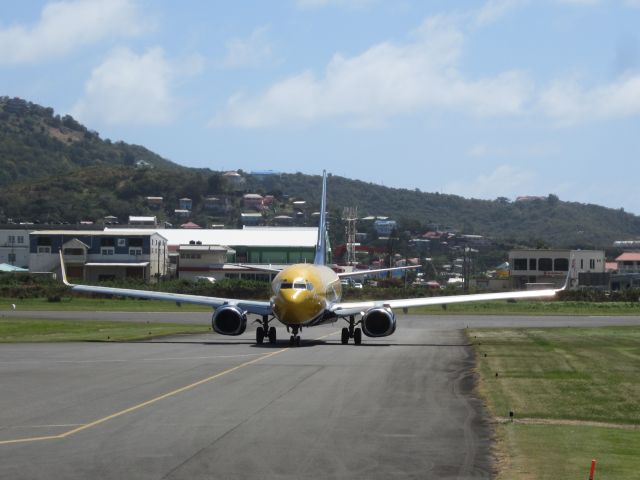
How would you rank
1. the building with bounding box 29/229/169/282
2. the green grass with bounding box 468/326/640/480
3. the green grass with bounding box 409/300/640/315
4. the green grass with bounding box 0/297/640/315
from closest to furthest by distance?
the green grass with bounding box 468/326/640/480 < the green grass with bounding box 0/297/640/315 < the green grass with bounding box 409/300/640/315 < the building with bounding box 29/229/169/282

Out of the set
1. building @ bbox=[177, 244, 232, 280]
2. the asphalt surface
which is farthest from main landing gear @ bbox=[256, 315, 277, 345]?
building @ bbox=[177, 244, 232, 280]

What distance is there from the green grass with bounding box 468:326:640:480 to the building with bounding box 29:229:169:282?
93.2m

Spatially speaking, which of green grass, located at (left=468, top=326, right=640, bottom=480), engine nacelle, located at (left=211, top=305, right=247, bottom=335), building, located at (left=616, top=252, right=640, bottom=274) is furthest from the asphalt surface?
building, located at (left=616, top=252, right=640, bottom=274)

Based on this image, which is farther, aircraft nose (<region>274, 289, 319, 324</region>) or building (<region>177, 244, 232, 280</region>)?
building (<region>177, 244, 232, 280</region>)

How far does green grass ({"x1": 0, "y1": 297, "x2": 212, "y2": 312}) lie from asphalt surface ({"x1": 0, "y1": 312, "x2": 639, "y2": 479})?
1891 inches

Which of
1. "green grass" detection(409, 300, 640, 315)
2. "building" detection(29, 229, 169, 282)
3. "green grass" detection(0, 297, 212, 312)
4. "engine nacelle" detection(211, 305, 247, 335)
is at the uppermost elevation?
"building" detection(29, 229, 169, 282)

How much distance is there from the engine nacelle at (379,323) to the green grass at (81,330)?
1178 cm

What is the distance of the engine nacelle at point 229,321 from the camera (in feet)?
157

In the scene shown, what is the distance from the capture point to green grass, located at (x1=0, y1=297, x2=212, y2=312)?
90000 mm

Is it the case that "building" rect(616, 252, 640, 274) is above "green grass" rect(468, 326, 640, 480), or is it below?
above

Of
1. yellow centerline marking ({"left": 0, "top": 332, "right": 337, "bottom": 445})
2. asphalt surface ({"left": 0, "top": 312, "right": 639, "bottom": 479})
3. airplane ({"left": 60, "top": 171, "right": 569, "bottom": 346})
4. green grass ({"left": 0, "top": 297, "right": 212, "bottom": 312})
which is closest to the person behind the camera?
asphalt surface ({"left": 0, "top": 312, "right": 639, "bottom": 479})

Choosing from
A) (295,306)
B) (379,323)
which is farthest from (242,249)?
(295,306)

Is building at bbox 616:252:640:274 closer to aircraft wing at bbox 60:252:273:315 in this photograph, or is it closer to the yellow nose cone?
aircraft wing at bbox 60:252:273:315

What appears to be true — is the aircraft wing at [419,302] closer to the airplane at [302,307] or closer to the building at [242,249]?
the airplane at [302,307]
